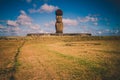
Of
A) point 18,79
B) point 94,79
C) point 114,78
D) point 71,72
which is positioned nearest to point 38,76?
point 18,79

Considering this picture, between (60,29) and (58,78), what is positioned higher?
(60,29)

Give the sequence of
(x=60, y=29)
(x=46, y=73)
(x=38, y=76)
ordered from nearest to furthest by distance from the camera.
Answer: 1. (x=38, y=76)
2. (x=46, y=73)
3. (x=60, y=29)

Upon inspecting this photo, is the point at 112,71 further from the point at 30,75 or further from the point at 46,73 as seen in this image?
the point at 30,75

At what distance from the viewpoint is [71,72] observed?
929 cm

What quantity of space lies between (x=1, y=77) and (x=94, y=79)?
5.67 m

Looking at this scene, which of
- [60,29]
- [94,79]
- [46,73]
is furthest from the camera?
[60,29]

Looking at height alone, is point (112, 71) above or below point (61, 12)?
below

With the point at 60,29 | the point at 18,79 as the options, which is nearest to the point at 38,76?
the point at 18,79

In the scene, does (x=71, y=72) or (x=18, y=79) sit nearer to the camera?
(x=18, y=79)

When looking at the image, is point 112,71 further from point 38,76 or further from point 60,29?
point 60,29

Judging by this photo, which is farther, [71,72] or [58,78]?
[71,72]

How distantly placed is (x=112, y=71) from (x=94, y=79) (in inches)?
82.1

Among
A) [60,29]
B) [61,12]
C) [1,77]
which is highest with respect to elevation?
[61,12]

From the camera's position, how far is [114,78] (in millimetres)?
8047
